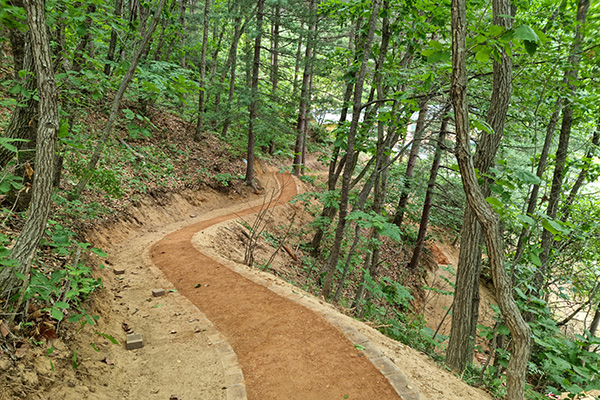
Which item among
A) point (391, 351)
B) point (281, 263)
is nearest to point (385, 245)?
point (281, 263)

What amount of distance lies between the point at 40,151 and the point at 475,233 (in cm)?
573

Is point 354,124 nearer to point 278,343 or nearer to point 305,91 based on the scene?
point 278,343

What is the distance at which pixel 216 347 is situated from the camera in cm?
477

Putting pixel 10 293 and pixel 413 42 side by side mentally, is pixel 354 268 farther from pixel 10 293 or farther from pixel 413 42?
pixel 10 293

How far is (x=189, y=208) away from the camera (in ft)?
43.4

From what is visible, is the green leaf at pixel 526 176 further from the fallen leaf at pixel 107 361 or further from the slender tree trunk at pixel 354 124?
the fallen leaf at pixel 107 361

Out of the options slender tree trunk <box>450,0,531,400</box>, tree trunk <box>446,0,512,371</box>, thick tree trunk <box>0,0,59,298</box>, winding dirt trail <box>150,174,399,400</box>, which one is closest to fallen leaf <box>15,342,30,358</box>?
thick tree trunk <box>0,0,59,298</box>

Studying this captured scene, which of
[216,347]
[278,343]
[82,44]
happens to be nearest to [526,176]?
[278,343]

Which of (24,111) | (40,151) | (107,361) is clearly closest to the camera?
(40,151)

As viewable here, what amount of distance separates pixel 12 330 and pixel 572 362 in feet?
20.4

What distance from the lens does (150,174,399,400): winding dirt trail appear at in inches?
151

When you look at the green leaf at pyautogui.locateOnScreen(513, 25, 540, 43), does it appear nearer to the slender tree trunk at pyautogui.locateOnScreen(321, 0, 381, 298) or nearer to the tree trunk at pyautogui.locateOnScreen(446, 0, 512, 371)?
the tree trunk at pyautogui.locateOnScreen(446, 0, 512, 371)

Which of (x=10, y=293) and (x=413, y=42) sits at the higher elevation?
(x=413, y=42)

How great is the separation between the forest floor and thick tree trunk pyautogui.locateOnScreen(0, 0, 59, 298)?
0.96 m
